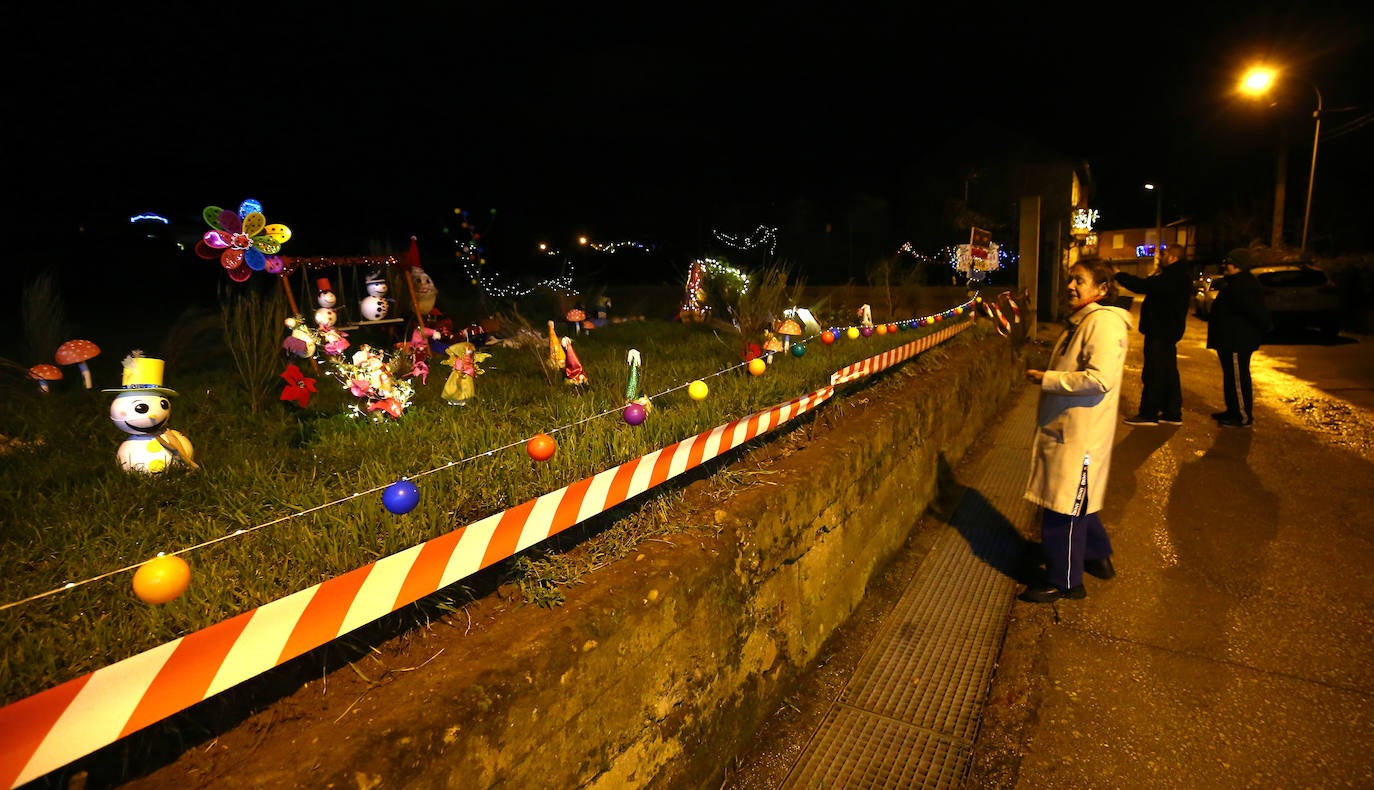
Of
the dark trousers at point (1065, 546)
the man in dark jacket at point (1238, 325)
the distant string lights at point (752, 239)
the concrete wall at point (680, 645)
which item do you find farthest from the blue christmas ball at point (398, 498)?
the distant string lights at point (752, 239)

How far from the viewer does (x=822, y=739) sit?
9.58 feet

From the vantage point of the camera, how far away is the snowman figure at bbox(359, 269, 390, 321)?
7395 mm

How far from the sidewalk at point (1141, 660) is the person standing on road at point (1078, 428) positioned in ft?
0.86

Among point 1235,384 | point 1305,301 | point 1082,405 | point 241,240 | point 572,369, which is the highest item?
point 241,240

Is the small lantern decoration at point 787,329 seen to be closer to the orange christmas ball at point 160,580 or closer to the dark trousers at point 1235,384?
the dark trousers at point 1235,384

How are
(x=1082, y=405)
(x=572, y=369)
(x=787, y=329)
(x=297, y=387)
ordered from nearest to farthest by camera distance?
(x=1082, y=405) → (x=297, y=387) → (x=572, y=369) → (x=787, y=329)

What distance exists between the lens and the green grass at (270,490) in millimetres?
2084

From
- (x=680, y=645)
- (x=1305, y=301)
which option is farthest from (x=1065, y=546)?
Result: (x=1305, y=301)

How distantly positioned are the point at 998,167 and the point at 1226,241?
16192 mm

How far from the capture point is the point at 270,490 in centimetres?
313

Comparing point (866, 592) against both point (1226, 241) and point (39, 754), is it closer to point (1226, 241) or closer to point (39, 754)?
point (39, 754)

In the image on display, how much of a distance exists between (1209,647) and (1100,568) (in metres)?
0.81

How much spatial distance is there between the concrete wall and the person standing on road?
36.5 inches

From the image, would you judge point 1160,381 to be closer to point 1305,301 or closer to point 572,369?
point 572,369
